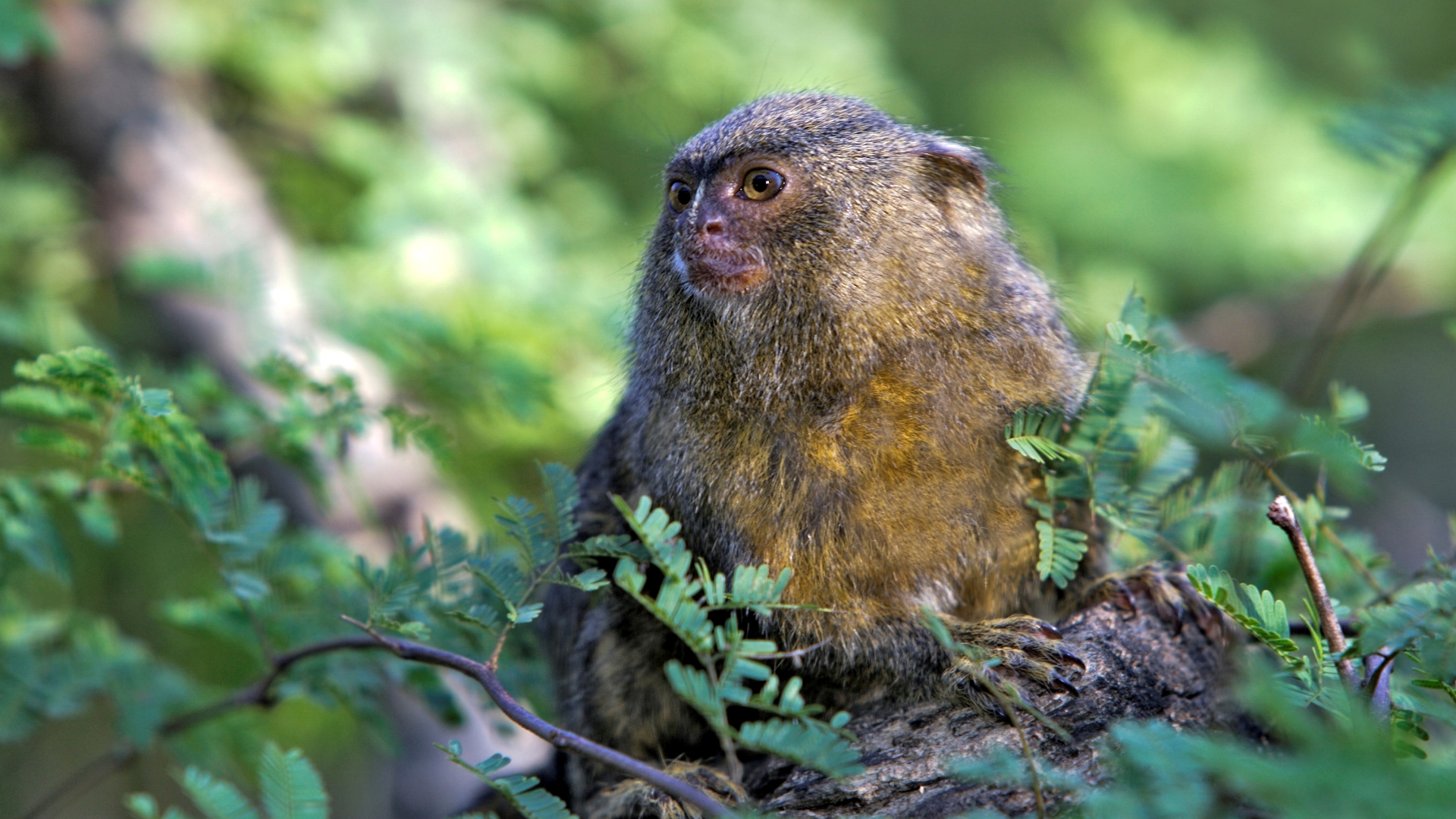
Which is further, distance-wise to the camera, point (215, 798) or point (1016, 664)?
point (1016, 664)

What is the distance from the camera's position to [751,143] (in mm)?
2709

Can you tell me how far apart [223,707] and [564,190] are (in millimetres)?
3465

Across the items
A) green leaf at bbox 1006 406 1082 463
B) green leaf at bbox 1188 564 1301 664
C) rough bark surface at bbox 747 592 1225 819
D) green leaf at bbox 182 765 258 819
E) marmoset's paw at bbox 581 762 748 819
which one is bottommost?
marmoset's paw at bbox 581 762 748 819

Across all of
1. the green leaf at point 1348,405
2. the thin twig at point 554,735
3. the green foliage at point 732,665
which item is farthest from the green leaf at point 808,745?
the green leaf at point 1348,405

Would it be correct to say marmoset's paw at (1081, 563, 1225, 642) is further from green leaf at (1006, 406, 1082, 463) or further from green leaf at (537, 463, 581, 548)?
green leaf at (537, 463, 581, 548)

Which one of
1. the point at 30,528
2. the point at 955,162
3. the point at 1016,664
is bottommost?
the point at 1016,664

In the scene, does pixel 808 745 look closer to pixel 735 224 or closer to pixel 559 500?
pixel 559 500

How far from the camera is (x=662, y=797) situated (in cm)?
256

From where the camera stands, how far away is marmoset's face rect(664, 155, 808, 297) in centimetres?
262

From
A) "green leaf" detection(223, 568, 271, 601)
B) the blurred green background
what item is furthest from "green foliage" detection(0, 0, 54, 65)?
"green leaf" detection(223, 568, 271, 601)

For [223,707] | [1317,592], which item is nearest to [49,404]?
[223,707]

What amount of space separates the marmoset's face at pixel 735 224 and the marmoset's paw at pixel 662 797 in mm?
1118

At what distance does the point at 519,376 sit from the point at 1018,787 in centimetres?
218

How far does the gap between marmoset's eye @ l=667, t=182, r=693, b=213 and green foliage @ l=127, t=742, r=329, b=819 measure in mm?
1622
